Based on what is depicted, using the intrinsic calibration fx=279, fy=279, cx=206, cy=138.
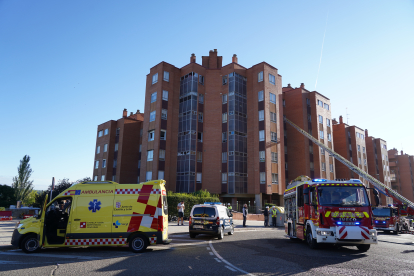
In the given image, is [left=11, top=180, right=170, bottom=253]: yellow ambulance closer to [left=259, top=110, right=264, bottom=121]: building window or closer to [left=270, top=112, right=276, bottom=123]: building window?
[left=259, top=110, right=264, bottom=121]: building window

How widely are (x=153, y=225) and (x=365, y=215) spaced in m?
8.24

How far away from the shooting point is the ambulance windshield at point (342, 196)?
36.2 feet

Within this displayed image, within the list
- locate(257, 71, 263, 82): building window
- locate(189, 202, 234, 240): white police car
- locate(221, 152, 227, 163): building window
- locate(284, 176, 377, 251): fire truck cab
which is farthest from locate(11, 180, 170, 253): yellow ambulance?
locate(257, 71, 263, 82): building window

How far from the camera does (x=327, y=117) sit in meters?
52.9

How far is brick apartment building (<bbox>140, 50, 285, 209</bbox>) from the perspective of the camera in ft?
133

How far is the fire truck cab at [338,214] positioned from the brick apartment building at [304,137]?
35.1m

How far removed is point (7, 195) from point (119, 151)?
29935 mm

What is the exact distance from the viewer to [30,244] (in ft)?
34.5

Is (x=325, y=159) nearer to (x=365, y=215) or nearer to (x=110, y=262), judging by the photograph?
(x=365, y=215)

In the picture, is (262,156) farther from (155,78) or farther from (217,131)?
(155,78)

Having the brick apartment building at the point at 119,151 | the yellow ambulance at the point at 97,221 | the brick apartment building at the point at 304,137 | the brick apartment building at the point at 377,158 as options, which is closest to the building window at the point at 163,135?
the brick apartment building at the point at 119,151

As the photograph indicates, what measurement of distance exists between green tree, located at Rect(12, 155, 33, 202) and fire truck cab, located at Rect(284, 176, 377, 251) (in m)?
62.2

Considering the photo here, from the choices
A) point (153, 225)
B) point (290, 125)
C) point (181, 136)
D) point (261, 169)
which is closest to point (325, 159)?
point (290, 125)

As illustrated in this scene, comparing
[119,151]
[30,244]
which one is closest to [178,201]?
[30,244]
